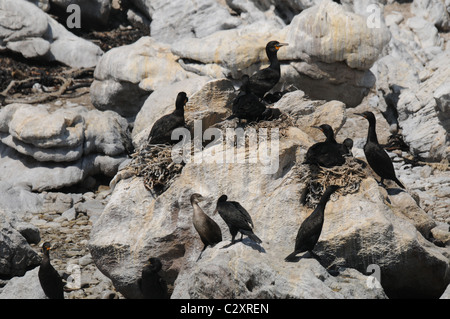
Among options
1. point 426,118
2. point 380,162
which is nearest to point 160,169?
point 380,162

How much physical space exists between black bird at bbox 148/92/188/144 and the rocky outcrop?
4.65 metres

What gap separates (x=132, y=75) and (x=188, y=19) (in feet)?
15.0

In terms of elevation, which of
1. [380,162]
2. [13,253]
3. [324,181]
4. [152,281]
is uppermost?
[324,181]

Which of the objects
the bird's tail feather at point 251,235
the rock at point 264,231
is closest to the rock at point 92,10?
the rock at point 264,231

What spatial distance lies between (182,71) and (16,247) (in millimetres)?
7221

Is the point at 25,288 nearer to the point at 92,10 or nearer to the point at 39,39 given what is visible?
the point at 39,39

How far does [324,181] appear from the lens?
9.87 meters

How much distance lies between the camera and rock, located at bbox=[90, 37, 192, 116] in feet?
57.5

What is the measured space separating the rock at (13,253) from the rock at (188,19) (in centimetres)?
1088

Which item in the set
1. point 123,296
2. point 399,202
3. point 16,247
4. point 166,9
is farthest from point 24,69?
point 399,202

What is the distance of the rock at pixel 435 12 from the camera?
2070cm

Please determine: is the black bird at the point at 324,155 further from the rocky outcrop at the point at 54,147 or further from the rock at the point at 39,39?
the rock at the point at 39,39
